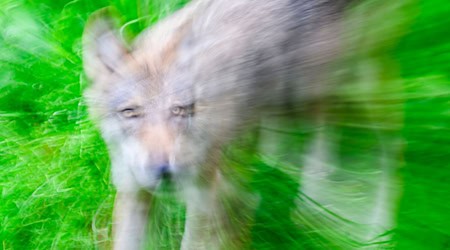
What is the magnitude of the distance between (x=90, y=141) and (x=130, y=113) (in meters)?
0.66

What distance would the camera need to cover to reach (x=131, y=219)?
167 cm

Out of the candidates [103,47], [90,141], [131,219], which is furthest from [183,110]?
[90,141]

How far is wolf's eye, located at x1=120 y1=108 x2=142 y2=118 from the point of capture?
56.7 inches

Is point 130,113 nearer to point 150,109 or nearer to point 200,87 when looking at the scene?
point 150,109

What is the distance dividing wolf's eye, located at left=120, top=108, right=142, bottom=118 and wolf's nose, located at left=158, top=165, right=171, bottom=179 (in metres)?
0.13

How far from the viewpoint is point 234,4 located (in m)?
1.68

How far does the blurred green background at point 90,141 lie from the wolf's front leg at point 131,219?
212 millimetres

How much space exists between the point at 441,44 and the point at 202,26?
2.56 ft

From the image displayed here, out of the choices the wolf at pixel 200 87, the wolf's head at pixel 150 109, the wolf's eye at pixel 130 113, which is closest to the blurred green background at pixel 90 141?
the wolf at pixel 200 87

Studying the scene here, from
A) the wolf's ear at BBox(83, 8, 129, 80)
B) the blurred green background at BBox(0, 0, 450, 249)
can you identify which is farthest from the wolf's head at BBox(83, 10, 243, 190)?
the blurred green background at BBox(0, 0, 450, 249)

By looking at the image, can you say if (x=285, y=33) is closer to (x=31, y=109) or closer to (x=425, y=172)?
(x=425, y=172)

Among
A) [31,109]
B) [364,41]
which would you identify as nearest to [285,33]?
[364,41]

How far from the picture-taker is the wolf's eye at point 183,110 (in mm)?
1426

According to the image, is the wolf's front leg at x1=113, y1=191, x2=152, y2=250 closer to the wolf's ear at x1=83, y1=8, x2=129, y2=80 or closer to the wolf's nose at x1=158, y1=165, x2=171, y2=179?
the wolf's nose at x1=158, y1=165, x2=171, y2=179
